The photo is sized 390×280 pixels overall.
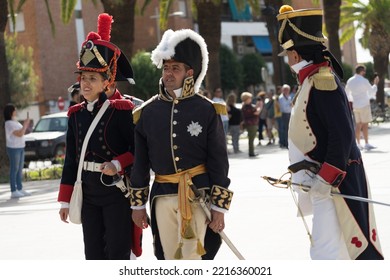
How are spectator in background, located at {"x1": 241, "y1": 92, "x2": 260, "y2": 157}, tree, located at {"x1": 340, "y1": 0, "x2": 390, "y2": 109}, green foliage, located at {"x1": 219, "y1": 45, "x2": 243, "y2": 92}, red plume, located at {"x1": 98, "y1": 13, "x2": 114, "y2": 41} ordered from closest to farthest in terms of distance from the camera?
red plume, located at {"x1": 98, "y1": 13, "x2": 114, "y2": 41}
spectator in background, located at {"x1": 241, "y1": 92, "x2": 260, "y2": 157}
tree, located at {"x1": 340, "y1": 0, "x2": 390, "y2": 109}
green foliage, located at {"x1": 219, "y1": 45, "x2": 243, "y2": 92}

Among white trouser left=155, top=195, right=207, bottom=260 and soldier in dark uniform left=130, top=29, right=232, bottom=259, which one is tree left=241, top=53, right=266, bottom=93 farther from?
white trouser left=155, top=195, right=207, bottom=260

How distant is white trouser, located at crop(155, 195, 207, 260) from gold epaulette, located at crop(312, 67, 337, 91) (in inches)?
42.1

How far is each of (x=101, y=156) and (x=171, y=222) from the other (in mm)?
912

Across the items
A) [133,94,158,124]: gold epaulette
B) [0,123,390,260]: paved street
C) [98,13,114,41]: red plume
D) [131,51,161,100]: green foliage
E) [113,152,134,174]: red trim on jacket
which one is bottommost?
[131,51,161,100]: green foliage

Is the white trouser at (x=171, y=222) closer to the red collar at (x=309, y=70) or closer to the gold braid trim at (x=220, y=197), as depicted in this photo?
the gold braid trim at (x=220, y=197)

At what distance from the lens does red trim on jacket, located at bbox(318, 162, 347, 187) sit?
573 cm

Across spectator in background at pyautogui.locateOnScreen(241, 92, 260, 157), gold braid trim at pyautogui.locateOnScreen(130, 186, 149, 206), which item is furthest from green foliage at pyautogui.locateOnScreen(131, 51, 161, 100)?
gold braid trim at pyautogui.locateOnScreen(130, 186, 149, 206)

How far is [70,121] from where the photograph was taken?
7.03 metres

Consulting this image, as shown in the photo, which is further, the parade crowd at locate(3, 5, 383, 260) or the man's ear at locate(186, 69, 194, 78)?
the man's ear at locate(186, 69, 194, 78)

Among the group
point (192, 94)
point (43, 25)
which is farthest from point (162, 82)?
point (43, 25)

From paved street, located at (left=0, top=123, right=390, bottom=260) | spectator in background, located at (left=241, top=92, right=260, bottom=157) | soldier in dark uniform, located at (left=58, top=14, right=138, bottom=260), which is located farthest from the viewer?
spectator in background, located at (left=241, top=92, right=260, bottom=157)

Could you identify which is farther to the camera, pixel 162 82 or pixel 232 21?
pixel 232 21

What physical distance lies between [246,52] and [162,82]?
238ft

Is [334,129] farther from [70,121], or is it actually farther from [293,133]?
[70,121]
